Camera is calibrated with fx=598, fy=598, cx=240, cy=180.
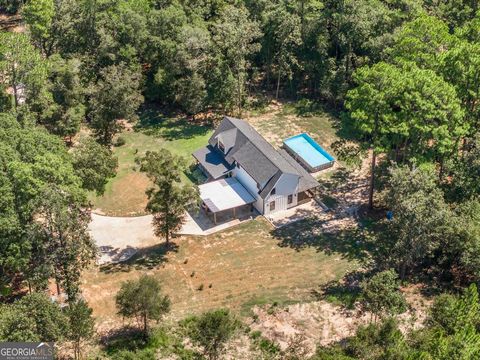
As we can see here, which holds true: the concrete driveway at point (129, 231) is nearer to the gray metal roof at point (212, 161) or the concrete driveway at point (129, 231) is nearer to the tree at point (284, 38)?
the gray metal roof at point (212, 161)

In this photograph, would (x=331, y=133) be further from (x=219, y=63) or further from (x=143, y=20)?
(x=143, y=20)

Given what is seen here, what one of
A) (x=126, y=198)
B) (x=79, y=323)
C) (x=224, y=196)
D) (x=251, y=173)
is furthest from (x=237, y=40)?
(x=79, y=323)

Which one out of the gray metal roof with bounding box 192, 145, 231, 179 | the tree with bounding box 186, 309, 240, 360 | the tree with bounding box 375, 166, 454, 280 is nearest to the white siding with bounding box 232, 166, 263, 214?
the gray metal roof with bounding box 192, 145, 231, 179

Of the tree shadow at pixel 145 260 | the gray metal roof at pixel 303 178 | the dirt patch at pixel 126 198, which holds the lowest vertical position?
the tree shadow at pixel 145 260

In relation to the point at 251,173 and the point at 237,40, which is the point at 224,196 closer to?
the point at 251,173

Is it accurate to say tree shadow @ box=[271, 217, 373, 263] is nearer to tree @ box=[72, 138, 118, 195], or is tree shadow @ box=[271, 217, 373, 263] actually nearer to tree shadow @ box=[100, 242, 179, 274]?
tree shadow @ box=[100, 242, 179, 274]

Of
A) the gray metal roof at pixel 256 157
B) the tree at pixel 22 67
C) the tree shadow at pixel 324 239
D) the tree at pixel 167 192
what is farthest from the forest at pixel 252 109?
the gray metal roof at pixel 256 157
